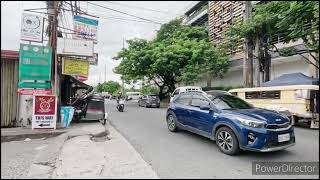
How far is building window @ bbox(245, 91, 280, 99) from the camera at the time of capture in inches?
529

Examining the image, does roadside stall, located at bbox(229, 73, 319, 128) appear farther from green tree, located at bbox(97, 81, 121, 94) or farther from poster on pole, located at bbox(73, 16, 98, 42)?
green tree, located at bbox(97, 81, 121, 94)

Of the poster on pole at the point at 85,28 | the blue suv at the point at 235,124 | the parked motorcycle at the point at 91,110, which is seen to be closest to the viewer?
the blue suv at the point at 235,124

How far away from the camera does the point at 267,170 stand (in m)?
6.12

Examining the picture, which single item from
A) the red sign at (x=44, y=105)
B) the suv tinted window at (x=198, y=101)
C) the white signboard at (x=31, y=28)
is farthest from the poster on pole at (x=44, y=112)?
the suv tinted window at (x=198, y=101)

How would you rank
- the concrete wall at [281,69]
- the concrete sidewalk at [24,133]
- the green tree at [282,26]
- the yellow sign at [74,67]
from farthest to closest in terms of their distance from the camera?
the concrete wall at [281,69], the yellow sign at [74,67], the green tree at [282,26], the concrete sidewalk at [24,133]

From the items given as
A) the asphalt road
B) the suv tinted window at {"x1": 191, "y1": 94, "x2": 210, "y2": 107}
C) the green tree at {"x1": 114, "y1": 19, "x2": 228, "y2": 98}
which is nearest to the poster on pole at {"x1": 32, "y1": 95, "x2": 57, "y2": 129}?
the asphalt road

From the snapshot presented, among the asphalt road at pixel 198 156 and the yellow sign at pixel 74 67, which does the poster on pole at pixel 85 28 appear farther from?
the asphalt road at pixel 198 156

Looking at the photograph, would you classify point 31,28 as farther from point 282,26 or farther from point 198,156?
point 282,26

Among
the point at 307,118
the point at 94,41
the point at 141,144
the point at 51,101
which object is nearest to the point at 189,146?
the point at 141,144

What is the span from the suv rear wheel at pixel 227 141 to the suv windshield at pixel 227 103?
705mm

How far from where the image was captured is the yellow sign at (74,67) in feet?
42.3

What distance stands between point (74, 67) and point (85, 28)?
6.09 ft

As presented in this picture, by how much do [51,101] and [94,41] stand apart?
369cm

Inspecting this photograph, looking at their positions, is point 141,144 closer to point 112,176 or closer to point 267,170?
point 112,176
